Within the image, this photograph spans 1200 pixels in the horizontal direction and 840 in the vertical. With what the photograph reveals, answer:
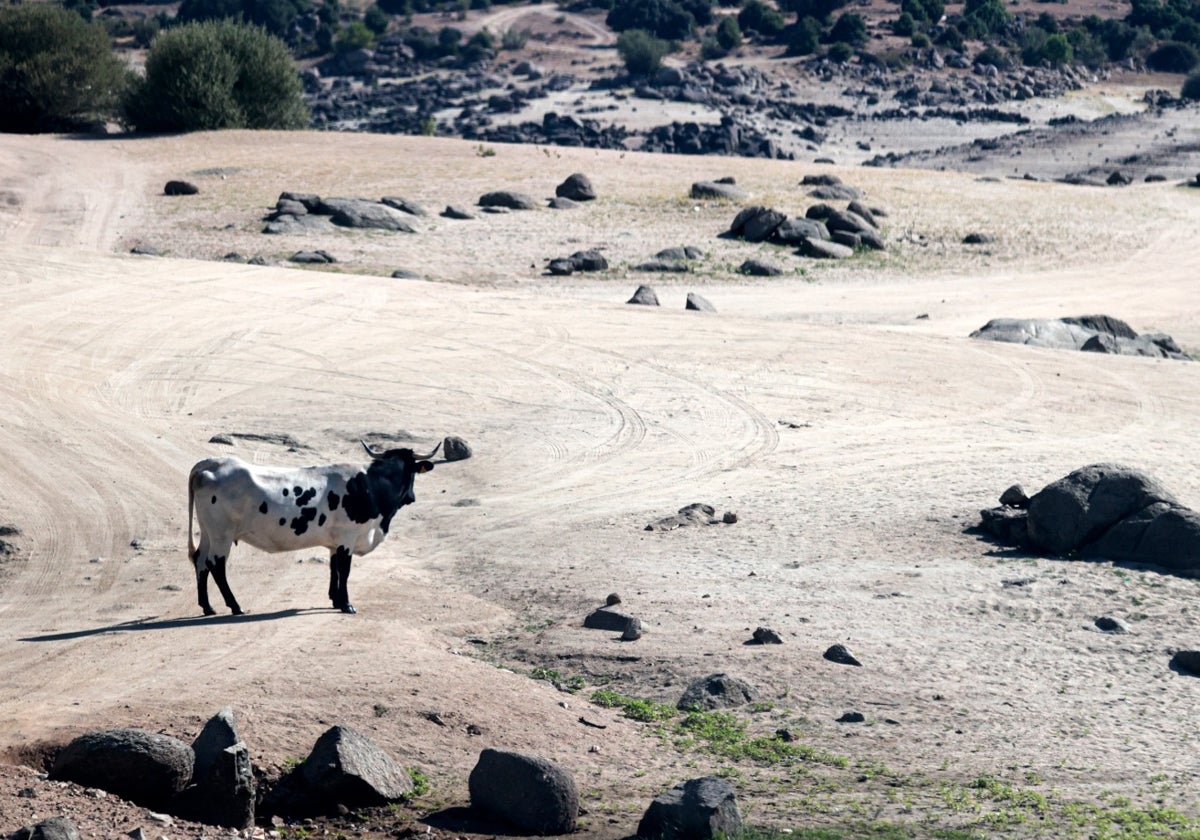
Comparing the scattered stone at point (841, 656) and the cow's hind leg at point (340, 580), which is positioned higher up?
the cow's hind leg at point (340, 580)

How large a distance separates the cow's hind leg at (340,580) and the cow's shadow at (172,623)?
0.50ft

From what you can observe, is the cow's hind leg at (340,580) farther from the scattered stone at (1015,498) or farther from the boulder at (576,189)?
the boulder at (576,189)

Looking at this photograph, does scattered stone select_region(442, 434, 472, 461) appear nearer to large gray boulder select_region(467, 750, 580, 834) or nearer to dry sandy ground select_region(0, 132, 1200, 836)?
dry sandy ground select_region(0, 132, 1200, 836)

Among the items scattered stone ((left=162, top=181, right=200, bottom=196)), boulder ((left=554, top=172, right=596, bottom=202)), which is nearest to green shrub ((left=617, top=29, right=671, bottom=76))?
boulder ((left=554, top=172, right=596, bottom=202))

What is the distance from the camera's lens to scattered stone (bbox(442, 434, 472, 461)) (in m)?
18.6

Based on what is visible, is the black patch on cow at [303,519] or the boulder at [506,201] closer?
the black patch on cow at [303,519]

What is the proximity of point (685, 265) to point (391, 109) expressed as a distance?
183 feet

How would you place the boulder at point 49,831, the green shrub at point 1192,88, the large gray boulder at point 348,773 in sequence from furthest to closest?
the green shrub at point 1192,88, the large gray boulder at point 348,773, the boulder at point 49,831

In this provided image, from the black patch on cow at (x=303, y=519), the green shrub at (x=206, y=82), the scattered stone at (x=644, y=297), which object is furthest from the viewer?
the green shrub at (x=206, y=82)

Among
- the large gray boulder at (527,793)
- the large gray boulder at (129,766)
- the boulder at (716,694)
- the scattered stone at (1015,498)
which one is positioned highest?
the large gray boulder at (129,766)

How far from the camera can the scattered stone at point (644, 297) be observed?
97.5ft

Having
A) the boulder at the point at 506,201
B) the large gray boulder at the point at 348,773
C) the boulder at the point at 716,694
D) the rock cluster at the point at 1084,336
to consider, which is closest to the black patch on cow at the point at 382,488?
Answer: the boulder at the point at 716,694

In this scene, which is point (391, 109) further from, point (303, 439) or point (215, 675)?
point (215, 675)

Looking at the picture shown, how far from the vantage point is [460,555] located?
50.1 feet
